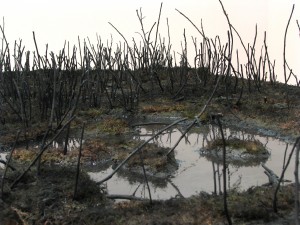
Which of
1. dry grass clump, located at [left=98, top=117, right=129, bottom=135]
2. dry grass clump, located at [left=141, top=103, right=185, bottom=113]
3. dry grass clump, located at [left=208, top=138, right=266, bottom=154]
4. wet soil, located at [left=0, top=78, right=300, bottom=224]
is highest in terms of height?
dry grass clump, located at [left=141, top=103, right=185, bottom=113]

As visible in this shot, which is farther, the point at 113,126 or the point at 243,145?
the point at 113,126

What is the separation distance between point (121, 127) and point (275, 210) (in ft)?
9.55

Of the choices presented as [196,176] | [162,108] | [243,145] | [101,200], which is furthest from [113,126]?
[101,200]

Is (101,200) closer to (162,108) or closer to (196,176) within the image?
(196,176)

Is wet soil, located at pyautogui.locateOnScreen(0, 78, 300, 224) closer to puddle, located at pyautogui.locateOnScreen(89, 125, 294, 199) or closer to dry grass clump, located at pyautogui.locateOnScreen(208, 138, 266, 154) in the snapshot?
puddle, located at pyautogui.locateOnScreen(89, 125, 294, 199)

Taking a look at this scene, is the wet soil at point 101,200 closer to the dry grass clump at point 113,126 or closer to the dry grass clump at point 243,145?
the dry grass clump at point 113,126

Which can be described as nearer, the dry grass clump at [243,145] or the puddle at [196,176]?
the puddle at [196,176]

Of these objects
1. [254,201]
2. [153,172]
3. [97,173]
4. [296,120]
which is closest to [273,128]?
[296,120]

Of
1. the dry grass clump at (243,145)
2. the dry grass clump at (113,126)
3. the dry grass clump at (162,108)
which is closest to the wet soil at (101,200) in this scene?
the dry grass clump at (113,126)

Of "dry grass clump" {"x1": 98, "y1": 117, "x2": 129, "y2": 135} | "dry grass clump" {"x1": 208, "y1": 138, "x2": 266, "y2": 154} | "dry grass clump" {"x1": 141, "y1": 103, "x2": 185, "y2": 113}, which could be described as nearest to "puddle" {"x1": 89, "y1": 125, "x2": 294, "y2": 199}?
"dry grass clump" {"x1": 208, "y1": 138, "x2": 266, "y2": 154}

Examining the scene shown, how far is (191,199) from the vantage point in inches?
102

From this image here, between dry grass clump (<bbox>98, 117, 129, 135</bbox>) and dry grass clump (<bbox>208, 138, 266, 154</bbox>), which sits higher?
dry grass clump (<bbox>98, 117, 129, 135</bbox>)

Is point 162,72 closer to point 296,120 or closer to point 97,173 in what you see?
point 296,120

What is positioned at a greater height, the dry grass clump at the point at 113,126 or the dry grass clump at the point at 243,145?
the dry grass clump at the point at 113,126
